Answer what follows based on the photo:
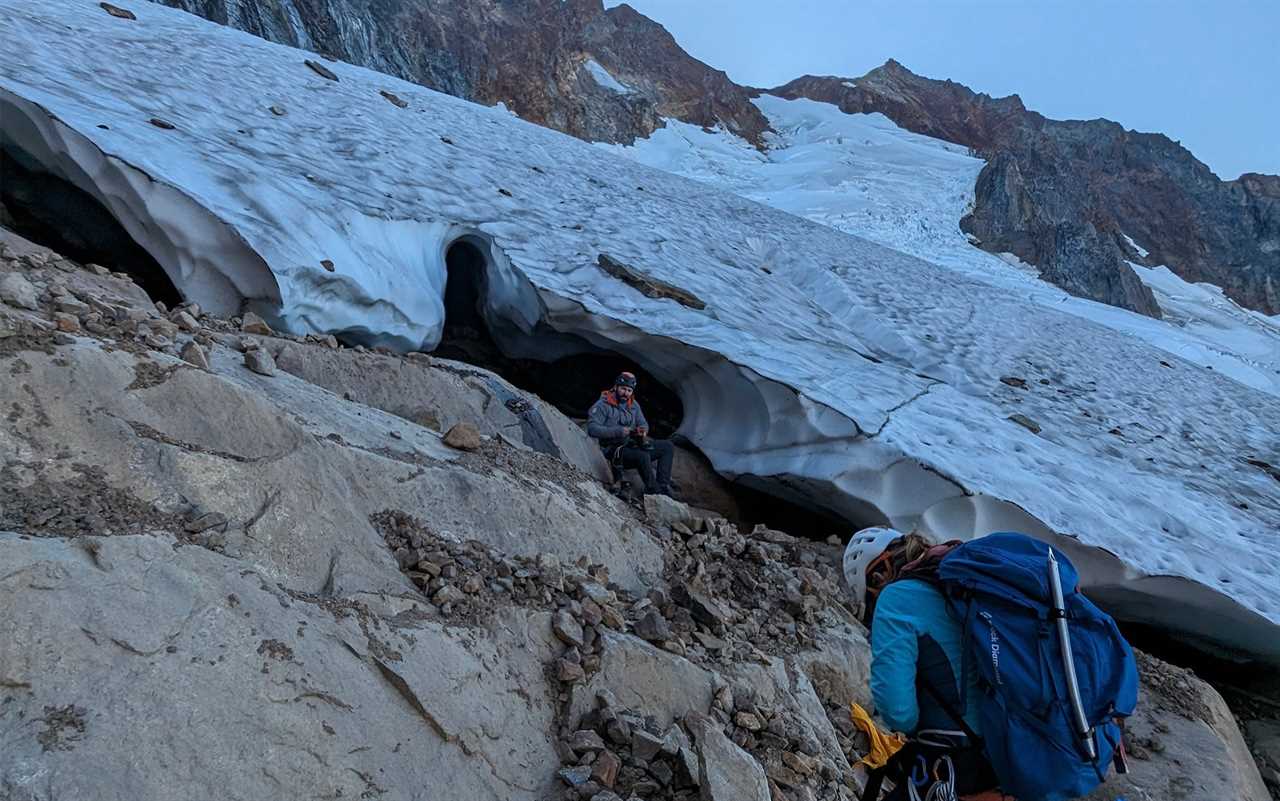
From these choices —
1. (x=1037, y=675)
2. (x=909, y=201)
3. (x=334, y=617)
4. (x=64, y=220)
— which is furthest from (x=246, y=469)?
(x=909, y=201)

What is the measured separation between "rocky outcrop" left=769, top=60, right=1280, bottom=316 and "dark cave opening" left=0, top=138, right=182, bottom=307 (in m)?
20.6

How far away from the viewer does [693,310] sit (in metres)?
6.81

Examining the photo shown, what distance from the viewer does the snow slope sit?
1561 cm

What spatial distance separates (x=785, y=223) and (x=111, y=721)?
12047 millimetres

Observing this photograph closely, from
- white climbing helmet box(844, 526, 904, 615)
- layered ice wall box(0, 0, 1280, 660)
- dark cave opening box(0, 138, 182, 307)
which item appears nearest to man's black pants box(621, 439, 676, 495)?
layered ice wall box(0, 0, 1280, 660)

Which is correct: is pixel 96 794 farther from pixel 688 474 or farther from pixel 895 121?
pixel 895 121

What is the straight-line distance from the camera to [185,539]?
2191 mm

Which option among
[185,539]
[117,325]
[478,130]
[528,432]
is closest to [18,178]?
[117,325]

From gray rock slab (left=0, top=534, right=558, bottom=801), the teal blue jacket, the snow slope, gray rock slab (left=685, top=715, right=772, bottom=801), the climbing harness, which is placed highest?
the snow slope

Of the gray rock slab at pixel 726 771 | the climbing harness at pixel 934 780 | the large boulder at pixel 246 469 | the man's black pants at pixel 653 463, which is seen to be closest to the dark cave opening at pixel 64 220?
the large boulder at pixel 246 469

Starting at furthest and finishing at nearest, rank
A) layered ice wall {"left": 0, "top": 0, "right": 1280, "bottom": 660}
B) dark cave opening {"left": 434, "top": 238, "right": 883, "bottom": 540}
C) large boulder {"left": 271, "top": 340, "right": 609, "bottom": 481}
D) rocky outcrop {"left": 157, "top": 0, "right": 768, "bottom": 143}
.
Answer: rocky outcrop {"left": 157, "top": 0, "right": 768, "bottom": 143}, dark cave opening {"left": 434, "top": 238, "right": 883, "bottom": 540}, layered ice wall {"left": 0, "top": 0, "right": 1280, "bottom": 660}, large boulder {"left": 271, "top": 340, "right": 609, "bottom": 481}

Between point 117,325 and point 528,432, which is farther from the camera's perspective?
point 528,432

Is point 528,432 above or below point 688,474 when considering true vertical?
above

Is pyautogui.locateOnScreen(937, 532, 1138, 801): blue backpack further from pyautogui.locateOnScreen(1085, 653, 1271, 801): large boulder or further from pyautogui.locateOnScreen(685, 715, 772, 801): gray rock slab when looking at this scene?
pyautogui.locateOnScreen(1085, 653, 1271, 801): large boulder
